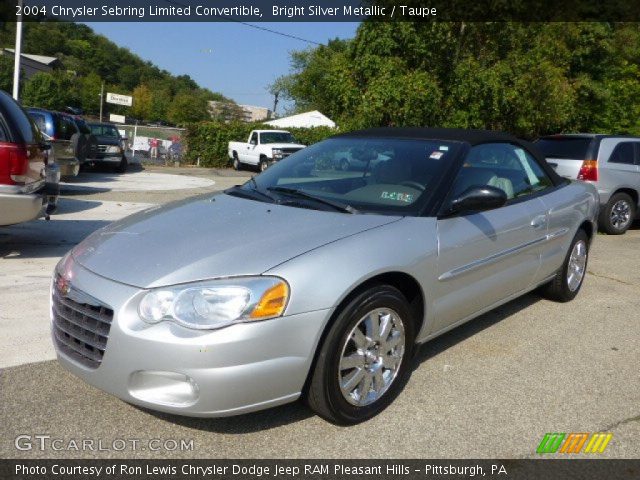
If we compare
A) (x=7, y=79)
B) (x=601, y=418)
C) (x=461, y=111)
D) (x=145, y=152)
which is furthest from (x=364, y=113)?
(x=7, y=79)

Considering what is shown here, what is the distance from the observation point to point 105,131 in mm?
19719

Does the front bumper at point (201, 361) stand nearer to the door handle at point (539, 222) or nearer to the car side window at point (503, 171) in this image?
the car side window at point (503, 171)

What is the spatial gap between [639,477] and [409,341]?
1.20m

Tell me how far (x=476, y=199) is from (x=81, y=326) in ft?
7.26

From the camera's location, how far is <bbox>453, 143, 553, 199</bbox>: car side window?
3.81m

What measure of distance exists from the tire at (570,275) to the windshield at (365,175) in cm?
189

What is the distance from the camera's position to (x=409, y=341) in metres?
3.19

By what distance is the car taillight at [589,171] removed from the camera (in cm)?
891

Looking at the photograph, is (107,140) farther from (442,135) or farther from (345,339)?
(345,339)

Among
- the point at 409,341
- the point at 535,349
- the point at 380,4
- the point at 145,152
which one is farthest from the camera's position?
the point at 145,152

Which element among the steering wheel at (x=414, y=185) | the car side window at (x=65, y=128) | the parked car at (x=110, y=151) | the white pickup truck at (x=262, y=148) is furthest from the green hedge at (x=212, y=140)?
the steering wheel at (x=414, y=185)

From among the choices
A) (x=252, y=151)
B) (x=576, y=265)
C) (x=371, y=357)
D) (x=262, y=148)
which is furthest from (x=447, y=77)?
(x=371, y=357)

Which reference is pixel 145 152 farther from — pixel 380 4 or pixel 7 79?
pixel 7 79

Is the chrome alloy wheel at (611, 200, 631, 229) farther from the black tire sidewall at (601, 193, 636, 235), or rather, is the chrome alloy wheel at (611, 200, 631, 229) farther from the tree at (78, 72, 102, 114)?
the tree at (78, 72, 102, 114)
